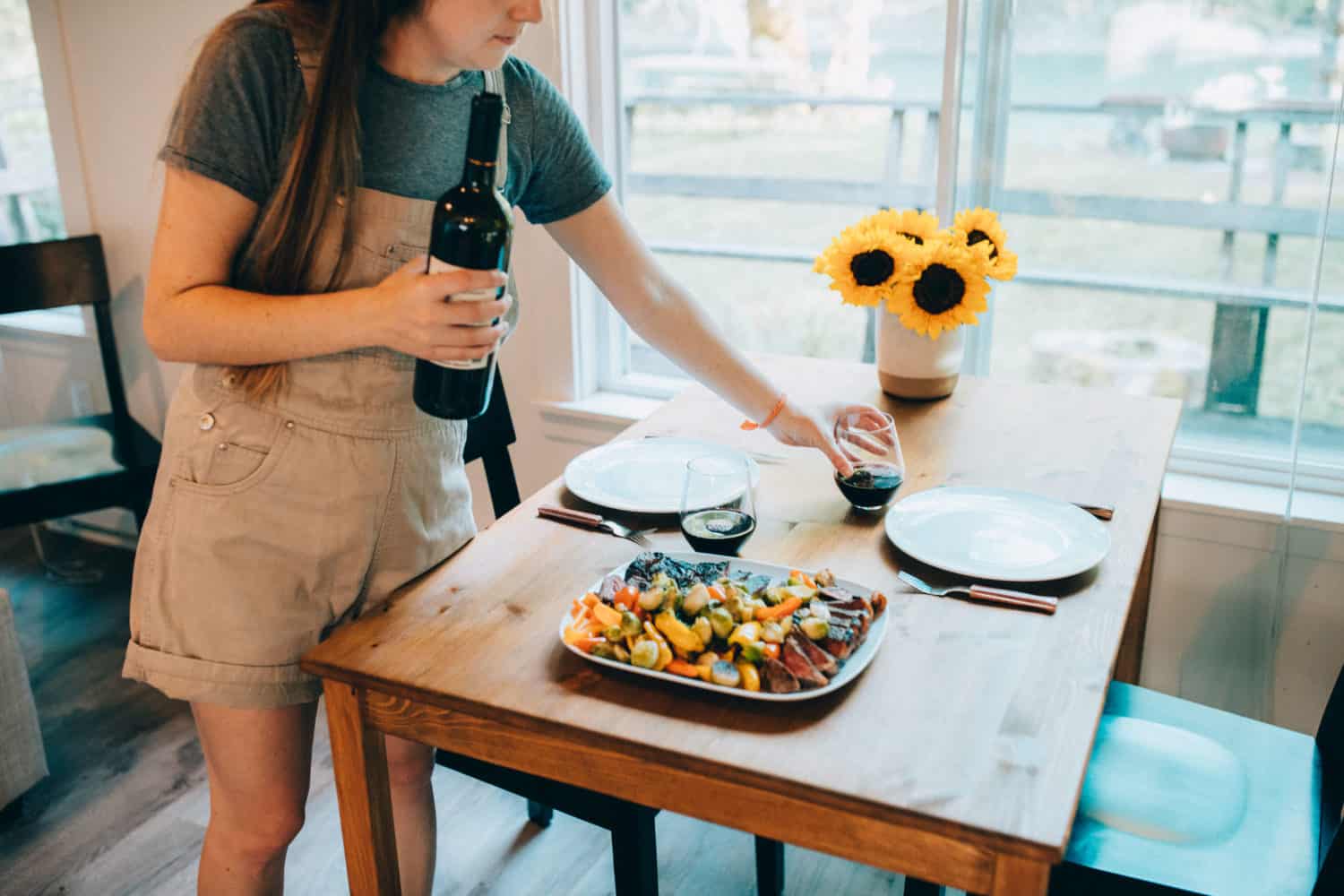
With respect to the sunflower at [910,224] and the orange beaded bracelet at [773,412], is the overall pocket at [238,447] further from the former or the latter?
the sunflower at [910,224]

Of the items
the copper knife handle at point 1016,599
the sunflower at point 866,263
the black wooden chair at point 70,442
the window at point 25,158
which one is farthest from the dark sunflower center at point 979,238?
the window at point 25,158

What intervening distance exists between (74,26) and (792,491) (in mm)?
2490

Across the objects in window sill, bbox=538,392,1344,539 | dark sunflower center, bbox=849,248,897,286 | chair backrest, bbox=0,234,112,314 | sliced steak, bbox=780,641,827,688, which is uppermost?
dark sunflower center, bbox=849,248,897,286

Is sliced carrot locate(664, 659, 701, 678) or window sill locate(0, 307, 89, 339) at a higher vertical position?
window sill locate(0, 307, 89, 339)

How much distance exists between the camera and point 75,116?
3.07 metres

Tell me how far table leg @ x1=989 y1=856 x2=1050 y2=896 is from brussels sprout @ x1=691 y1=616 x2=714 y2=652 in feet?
1.07

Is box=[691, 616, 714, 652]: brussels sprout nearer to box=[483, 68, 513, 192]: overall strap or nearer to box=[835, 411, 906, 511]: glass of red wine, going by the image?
box=[835, 411, 906, 511]: glass of red wine

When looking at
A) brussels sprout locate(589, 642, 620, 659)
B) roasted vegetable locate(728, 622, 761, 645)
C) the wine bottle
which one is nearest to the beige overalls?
the wine bottle

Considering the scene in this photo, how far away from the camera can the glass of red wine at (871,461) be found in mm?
1469

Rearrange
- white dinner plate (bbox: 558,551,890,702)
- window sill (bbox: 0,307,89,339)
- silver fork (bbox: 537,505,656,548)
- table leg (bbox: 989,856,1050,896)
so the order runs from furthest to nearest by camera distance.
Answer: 1. window sill (bbox: 0,307,89,339)
2. silver fork (bbox: 537,505,656,548)
3. white dinner plate (bbox: 558,551,890,702)
4. table leg (bbox: 989,856,1050,896)

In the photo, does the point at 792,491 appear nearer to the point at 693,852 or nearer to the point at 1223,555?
the point at 693,852

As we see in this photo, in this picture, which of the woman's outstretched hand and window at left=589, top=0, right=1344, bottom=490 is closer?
the woman's outstretched hand

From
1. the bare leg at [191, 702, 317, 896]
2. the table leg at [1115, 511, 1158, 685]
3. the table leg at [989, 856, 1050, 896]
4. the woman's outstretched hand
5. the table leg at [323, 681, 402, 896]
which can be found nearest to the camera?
the table leg at [989, 856, 1050, 896]

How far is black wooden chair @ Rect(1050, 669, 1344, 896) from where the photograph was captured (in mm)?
1272
